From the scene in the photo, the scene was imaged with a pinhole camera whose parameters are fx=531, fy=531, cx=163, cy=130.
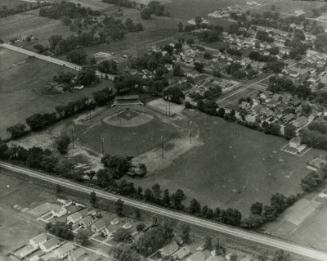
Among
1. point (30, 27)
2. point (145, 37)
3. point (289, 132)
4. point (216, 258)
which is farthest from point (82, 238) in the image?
point (30, 27)

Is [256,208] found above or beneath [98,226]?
above

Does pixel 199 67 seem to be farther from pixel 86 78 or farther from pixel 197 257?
pixel 197 257

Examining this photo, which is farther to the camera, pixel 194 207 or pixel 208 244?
pixel 194 207

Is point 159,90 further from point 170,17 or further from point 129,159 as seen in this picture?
point 170,17

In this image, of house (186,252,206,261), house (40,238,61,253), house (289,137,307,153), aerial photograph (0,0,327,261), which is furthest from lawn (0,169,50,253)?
house (289,137,307,153)

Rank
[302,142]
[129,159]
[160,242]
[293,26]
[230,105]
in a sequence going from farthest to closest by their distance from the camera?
1. [293,26]
2. [230,105]
3. [302,142]
4. [129,159]
5. [160,242]

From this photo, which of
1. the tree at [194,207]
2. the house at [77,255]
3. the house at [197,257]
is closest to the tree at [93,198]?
the house at [77,255]

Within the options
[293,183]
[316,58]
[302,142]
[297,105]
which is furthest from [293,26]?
[293,183]

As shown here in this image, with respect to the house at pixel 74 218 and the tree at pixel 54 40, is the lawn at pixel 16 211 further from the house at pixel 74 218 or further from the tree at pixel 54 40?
the tree at pixel 54 40
